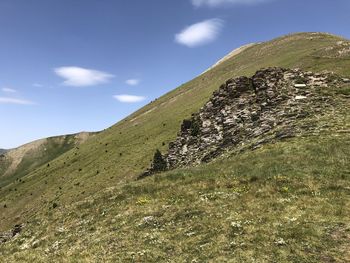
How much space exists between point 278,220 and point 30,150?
582ft

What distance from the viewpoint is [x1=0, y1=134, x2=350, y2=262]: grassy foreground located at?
1758cm

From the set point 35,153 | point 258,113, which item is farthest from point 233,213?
point 35,153

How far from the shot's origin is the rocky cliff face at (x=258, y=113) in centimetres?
3894

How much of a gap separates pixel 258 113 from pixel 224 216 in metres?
24.1

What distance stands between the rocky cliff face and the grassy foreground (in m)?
5.51

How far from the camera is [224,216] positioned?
22203 mm

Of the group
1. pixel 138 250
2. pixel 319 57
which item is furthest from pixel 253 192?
pixel 319 57

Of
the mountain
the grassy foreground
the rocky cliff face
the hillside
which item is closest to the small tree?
the rocky cliff face

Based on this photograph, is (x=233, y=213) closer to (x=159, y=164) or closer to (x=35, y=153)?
(x=159, y=164)

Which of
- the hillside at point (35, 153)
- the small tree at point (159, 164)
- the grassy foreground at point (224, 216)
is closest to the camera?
the grassy foreground at point (224, 216)

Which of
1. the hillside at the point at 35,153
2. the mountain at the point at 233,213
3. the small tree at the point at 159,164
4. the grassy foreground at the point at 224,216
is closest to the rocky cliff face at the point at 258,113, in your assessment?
the mountain at the point at 233,213

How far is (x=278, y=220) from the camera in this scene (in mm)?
19922

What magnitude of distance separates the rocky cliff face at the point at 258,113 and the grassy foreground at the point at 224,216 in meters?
5.51

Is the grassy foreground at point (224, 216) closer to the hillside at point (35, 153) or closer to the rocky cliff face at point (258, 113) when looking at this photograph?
the rocky cliff face at point (258, 113)
